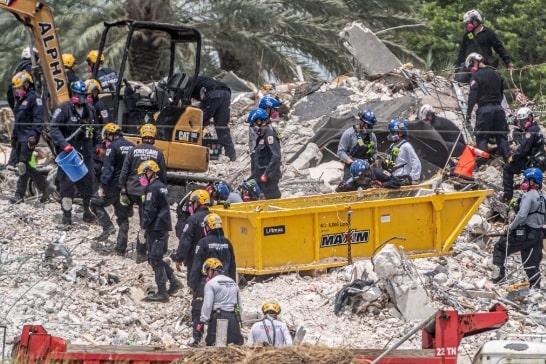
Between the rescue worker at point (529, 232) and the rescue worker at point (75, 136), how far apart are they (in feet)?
20.0

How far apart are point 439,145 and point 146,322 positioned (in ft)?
27.7

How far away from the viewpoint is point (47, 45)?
23.5 m

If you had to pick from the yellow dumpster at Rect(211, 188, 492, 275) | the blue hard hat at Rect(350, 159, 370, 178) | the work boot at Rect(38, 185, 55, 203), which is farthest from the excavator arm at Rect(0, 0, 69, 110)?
the blue hard hat at Rect(350, 159, 370, 178)

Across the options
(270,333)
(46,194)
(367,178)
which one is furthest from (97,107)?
(270,333)

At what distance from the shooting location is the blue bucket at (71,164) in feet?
71.4

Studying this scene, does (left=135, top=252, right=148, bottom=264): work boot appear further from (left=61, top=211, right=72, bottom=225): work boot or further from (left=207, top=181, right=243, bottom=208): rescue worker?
(left=61, top=211, right=72, bottom=225): work boot

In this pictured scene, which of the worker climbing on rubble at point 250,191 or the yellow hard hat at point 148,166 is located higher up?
the yellow hard hat at point 148,166

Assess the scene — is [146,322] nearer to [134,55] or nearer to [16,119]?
[16,119]

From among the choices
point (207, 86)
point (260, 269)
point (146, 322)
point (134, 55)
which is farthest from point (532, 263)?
point (134, 55)

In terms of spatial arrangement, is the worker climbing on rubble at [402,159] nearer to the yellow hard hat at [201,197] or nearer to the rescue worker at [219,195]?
→ the rescue worker at [219,195]

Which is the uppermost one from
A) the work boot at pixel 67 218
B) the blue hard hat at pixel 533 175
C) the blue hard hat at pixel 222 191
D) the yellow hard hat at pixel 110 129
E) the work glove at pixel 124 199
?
the yellow hard hat at pixel 110 129

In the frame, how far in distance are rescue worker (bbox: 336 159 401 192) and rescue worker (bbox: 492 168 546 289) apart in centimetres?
192

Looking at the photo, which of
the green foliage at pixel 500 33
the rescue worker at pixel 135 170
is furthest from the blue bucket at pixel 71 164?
the green foliage at pixel 500 33

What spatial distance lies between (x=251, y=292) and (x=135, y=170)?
2.38m
